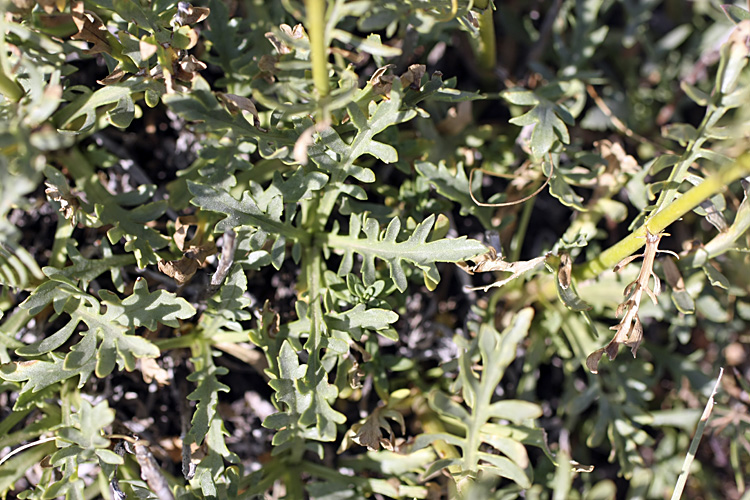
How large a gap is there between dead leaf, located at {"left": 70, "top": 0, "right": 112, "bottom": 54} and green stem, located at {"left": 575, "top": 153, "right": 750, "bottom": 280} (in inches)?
63.3

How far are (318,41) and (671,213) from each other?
984 millimetres

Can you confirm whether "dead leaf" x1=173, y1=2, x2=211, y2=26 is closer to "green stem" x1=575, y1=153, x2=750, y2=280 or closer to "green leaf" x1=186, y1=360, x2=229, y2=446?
"green leaf" x1=186, y1=360, x2=229, y2=446

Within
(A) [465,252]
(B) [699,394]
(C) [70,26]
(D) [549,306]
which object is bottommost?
(B) [699,394]

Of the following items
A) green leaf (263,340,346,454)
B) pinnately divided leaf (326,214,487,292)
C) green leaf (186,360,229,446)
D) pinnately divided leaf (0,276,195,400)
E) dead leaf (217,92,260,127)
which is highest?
dead leaf (217,92,260,127)

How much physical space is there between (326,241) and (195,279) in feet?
1.72

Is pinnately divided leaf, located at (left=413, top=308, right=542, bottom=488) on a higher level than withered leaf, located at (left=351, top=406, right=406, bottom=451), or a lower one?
higher

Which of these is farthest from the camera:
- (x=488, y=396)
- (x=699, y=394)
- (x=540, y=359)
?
(x=699, y=394)

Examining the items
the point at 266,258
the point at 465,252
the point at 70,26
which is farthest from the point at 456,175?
the point at 70,26

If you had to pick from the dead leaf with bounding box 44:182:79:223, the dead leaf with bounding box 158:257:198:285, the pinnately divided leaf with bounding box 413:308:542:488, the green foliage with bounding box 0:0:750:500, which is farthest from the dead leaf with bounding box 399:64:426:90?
the dead leaf with bounding box 44:182:79:223

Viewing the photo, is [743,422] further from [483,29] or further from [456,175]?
[483,29]

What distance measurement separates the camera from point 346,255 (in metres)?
1.88

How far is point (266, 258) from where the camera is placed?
1861mm

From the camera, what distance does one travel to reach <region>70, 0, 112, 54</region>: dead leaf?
5.46 ft

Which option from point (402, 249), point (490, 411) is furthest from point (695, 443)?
point (402, 249)
